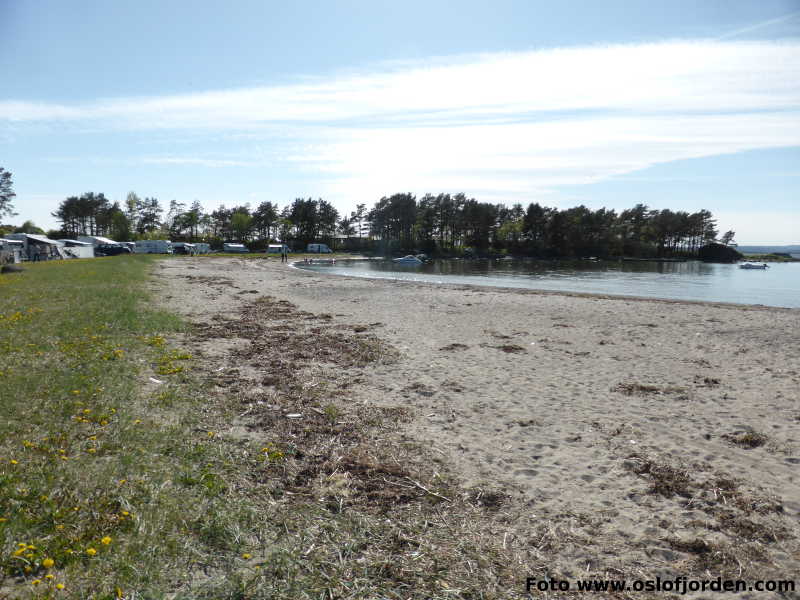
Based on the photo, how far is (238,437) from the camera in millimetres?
7105

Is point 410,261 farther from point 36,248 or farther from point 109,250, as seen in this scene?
point 36,248

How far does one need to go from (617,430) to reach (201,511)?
6384mm

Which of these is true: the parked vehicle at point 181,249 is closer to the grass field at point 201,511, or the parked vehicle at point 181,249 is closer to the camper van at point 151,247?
the camper van at point 151,247

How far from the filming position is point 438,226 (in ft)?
481

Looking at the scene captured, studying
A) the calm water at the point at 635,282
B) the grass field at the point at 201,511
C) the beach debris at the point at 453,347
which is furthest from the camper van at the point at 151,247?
the grass field at the point at 201,511

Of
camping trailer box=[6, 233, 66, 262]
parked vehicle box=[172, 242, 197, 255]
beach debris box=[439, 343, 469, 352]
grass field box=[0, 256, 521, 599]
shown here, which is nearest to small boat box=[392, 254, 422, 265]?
parked vehicle box=[172, 242, 197, 255]

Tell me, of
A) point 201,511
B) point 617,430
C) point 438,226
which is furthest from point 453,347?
point 438,226

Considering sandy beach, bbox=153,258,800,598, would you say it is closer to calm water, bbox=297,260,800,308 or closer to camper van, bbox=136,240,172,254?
calm water, bbox=297,260,800,308

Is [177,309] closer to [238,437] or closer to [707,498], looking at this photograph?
[238,437]

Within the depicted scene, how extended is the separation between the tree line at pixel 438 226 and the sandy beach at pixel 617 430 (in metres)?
124

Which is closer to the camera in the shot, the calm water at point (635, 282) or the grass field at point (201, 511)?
the grass field at point (201, 511)

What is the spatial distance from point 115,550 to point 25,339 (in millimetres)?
10044

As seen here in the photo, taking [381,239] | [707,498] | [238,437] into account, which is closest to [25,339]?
[238,437]

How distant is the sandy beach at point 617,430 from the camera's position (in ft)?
16.3
